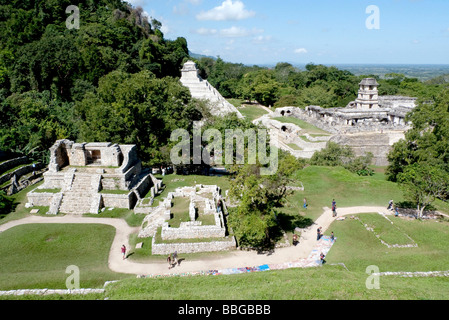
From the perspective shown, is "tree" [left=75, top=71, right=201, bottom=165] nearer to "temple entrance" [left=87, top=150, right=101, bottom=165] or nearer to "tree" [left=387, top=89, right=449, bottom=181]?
"temple entrance" [left=87, top=150, right=101, bottom=165]

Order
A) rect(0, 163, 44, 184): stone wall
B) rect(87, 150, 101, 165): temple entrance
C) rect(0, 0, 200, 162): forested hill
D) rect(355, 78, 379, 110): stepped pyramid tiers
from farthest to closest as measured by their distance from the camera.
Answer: rect(355, 78, 379, 110): stepped pyramid tiers < rect(0, 0, 200, 162): forested hill < rect(87, 150, 101, 165): temple entrance < rect(0, 163, 44, 184): stone wall

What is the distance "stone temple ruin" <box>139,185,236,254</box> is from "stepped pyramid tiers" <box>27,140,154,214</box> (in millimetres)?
3657

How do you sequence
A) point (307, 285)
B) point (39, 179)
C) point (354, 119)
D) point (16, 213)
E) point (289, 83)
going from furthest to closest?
point (289, 83)
point (354, 119)
point (39, 179)
point (16, 213)
point (307, 285)

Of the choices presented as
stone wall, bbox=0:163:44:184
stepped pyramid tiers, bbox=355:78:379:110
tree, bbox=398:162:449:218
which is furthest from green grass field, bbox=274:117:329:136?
stone wall, bbox=0:163:44:184

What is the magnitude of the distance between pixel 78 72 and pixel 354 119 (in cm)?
4458

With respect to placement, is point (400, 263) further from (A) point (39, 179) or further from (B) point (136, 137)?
(A) point (39, 179)

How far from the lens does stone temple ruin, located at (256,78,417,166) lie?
135 feet

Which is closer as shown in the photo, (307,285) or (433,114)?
(307,285)

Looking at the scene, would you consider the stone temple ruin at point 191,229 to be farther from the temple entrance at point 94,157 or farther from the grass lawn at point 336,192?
the temple entrance at point 94,157

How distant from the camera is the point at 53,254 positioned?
16.3 m

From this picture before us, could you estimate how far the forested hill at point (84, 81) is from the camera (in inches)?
1085

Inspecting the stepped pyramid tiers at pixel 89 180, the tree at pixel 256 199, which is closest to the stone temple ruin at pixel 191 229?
the tree at pixel 256 199

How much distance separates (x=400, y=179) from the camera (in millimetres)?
21500
